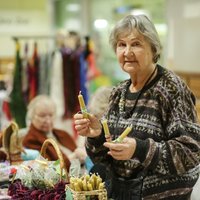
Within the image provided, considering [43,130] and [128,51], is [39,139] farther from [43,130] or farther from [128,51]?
[128,51]

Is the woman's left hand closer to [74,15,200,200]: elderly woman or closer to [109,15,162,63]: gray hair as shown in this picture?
[74,15,200,200]: elderly woman

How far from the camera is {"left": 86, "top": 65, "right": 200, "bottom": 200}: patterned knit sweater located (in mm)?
1417

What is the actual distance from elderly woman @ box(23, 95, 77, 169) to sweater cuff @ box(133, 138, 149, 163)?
4.42 ft

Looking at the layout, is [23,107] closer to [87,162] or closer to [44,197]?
[87,162]

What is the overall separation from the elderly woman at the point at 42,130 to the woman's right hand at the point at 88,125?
1.15 metres

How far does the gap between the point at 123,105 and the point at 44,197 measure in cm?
46

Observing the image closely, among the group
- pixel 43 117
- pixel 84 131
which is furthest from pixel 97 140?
pixel 43 117

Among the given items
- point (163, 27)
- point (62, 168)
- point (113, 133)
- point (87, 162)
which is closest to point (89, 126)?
point (113, 133)

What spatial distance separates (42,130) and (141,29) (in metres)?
1.56

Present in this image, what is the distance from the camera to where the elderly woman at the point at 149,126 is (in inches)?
56.1

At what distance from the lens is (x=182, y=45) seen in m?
4.10

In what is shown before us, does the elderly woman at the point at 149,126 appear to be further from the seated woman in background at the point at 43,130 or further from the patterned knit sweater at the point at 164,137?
the seated woman in background at the point at 43,130

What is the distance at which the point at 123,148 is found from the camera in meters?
1.33

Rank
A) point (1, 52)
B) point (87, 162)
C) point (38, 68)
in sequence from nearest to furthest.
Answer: point (87, 162) < point (38, 68) < point (1, 52)
